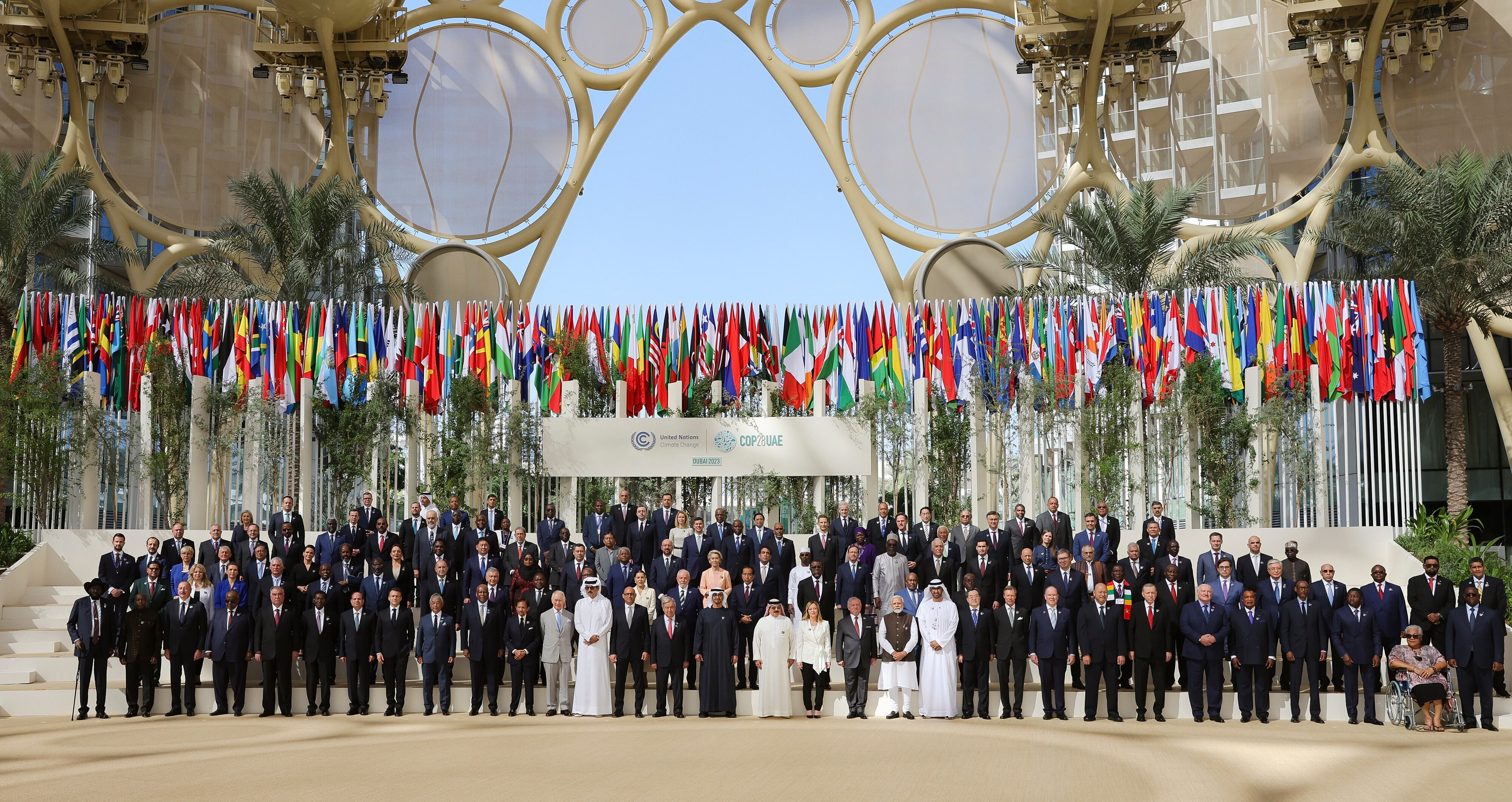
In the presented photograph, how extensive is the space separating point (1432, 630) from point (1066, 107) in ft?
51.4

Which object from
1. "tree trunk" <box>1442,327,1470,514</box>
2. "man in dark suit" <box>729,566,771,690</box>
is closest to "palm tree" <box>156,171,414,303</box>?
"man in dark suit" <box>729,566,771,690</box>

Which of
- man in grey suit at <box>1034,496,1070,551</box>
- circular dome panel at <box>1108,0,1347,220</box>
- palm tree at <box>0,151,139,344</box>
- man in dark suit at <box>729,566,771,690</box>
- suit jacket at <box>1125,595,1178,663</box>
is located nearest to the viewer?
suit jacket at <box>1125,595,1178,663</box>

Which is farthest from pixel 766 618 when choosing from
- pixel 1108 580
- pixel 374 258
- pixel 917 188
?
pixel 917 188

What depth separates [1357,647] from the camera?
463 inches

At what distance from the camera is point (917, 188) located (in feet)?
85.6

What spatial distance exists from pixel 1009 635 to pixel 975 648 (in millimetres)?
333

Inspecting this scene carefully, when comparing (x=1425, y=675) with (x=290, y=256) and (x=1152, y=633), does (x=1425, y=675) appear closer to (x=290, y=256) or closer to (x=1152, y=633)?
(x=1152, y=633)

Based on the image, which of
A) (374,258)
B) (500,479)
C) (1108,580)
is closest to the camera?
(1108,580)

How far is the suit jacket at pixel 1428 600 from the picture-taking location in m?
12.1

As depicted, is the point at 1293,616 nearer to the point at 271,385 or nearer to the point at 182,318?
the point at 271,385

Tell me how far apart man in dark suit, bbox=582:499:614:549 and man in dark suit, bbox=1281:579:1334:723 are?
22.8ft

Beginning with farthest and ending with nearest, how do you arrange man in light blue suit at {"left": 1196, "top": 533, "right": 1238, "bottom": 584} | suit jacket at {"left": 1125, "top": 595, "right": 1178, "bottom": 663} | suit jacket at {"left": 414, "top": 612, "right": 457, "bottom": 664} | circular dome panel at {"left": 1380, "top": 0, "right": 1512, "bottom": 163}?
circular dome panel at {"left": 1380, "top": 0, "right": 1512, "bottom": 163} → man in light blue suit at {"left": 1196, "top": 533, "right": 1238, "bottom": 584} → suit jacket at {"left": 414, "top": 612, "right": 457, "bottom": 664} → suit jacket at {"left": 1125, "top": 595, "right": 1178, "bottom": 663}

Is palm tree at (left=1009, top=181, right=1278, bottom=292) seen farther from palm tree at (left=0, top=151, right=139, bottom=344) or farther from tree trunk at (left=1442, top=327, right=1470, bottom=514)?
palm tree at (left=0, top=151, right=139, bottom=344)

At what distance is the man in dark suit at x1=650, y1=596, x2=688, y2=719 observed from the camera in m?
12.2
